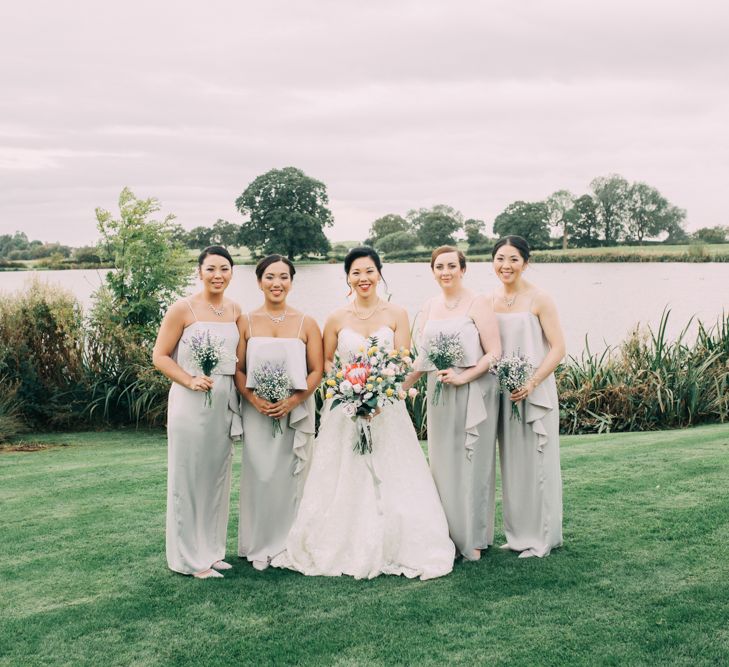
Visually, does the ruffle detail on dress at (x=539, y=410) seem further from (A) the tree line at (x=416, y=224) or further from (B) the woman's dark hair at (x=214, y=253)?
(A) the tree line at (x=416, y=224)

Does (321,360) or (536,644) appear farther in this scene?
(321,360)

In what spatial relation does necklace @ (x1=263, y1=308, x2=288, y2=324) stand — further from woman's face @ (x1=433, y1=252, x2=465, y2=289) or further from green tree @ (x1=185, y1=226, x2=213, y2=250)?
green tree @ (x1=185, y1=226, x2=213, y2=250)

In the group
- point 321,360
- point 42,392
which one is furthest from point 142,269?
point 321,360

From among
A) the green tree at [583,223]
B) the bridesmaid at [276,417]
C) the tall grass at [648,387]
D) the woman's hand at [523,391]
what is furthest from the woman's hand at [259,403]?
the green tree at [583,223]

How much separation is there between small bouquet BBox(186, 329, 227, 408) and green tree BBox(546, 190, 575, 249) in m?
25.0

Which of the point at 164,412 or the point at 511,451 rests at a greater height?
the point at 511,451

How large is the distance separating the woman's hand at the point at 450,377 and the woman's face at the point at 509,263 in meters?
0.77

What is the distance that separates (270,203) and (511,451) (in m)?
18.3

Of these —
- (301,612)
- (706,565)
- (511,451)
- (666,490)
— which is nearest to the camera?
(301,612)

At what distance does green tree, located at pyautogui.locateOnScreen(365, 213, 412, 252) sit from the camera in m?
23.7

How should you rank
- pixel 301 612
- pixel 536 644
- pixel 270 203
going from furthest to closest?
pixel 270 203
pixel 301 612
pixel 536 644

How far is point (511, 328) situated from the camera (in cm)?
544

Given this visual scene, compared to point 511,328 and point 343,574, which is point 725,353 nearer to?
point 511,328

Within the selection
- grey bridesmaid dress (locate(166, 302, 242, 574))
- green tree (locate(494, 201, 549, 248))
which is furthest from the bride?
green tree (locate(494, 201, 549, 248))
